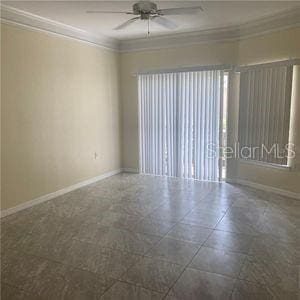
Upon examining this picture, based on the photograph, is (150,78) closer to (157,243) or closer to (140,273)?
(157,243)

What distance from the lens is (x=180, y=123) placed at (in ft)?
18.7

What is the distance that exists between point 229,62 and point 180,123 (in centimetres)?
134

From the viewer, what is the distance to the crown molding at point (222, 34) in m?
4.37

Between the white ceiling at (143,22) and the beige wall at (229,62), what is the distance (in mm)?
379

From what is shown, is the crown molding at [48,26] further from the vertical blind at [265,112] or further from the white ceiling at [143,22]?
the vertical blind at [265,112]

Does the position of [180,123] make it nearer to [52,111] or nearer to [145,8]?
[52,111]

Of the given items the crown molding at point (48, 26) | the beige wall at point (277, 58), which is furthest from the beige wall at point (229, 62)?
the crown molding at point (48, 26)

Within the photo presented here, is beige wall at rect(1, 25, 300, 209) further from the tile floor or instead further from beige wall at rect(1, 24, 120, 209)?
the tile floor

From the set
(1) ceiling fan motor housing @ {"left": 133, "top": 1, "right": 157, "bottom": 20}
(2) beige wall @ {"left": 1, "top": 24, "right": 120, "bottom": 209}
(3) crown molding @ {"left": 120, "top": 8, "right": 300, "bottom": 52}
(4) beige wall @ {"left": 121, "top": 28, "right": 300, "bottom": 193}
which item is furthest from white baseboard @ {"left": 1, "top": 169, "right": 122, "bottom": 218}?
(1) ceiling fan motor housing @ {"left": 133, "top": 1, "right": 157, "bottom": 20}

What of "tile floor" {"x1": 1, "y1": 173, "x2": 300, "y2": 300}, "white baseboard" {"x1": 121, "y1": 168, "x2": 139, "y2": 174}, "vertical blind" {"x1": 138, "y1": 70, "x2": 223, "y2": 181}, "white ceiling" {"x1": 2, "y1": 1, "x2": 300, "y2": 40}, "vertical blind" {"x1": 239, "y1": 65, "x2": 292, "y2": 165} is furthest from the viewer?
"white baseboard" {"x1": 121, "y1": 168, "x2": 139, "y2": 174}

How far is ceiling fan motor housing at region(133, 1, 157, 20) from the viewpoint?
3.36 m

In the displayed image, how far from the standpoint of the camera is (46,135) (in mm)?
4555

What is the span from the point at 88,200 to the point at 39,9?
105 inches

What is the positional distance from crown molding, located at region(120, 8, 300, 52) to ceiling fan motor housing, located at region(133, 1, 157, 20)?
6.45 ft
